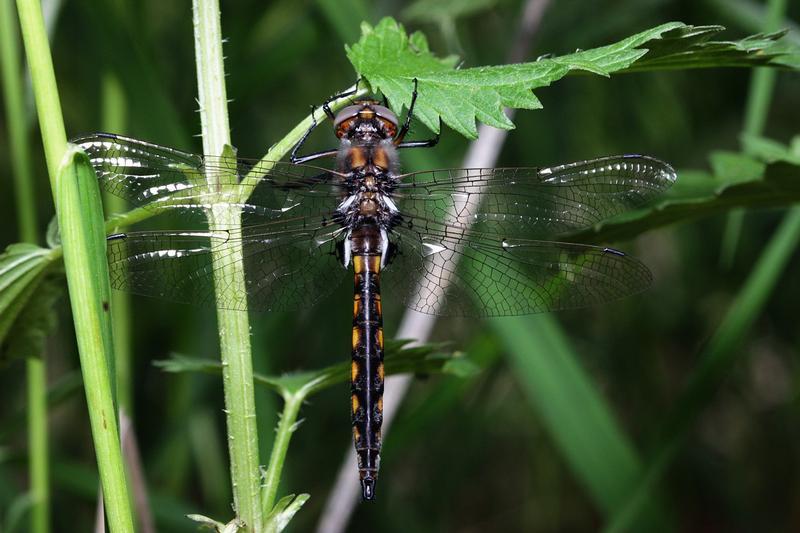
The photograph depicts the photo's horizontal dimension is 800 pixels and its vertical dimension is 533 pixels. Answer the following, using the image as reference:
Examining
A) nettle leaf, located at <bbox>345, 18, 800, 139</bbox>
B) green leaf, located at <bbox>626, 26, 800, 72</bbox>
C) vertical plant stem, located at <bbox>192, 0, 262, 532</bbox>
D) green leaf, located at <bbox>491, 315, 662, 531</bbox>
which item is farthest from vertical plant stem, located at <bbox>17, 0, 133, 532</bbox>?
green leaf, located at <bbox>491, 315, 662, 531</bbox>

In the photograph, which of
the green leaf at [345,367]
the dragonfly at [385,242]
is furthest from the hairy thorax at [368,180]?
the green leaf at [345,367]

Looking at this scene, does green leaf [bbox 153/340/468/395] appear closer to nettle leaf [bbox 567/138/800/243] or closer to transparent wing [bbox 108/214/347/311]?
transparent wing [bbox 108/214/347/311]

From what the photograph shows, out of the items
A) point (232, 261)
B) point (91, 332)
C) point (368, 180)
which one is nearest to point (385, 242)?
point (368, 180)

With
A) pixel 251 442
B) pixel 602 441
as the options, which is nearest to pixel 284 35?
pixel 602 441

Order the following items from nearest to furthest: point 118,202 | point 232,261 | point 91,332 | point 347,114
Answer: point 91,332 → point 232,261 → point 347,114 → point 118,202

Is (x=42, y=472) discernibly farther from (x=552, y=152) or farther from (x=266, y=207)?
(x=552, y=152)

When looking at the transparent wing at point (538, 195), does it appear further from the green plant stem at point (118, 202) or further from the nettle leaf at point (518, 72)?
the green plant stem at point (118, 202)

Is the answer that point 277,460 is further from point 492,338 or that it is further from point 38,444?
point 492,338
